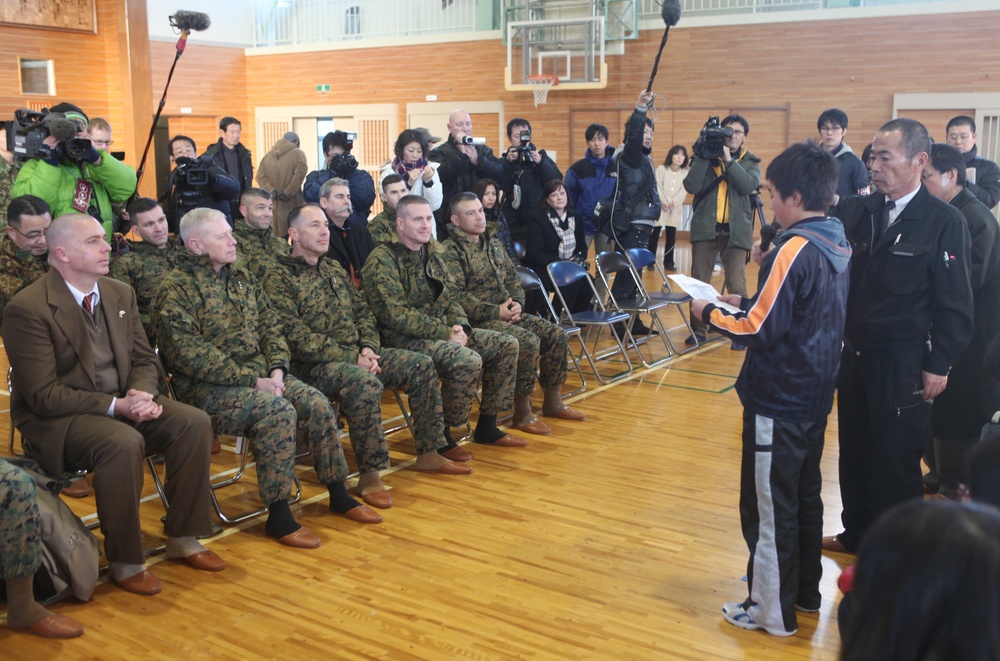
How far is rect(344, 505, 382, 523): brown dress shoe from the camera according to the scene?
13.5 ft

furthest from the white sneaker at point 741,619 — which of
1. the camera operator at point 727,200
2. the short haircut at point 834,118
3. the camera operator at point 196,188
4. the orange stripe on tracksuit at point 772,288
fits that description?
the short haircut at point 834,118

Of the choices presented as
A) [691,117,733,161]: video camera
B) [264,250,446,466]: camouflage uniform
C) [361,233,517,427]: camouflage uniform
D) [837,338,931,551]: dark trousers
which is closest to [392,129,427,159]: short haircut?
[361,233,517,427]: camouflage uniform

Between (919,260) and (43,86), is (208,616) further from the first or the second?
(43,86)

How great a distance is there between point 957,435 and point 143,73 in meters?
11.7

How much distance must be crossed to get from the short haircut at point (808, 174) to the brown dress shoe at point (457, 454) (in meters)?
2.42

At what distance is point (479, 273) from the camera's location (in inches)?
218

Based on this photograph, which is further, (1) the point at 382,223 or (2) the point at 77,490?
(1) the point at 382,223

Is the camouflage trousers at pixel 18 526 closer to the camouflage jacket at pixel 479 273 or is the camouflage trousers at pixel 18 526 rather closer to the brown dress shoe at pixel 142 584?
the brown dress shoe at pixel 142 584

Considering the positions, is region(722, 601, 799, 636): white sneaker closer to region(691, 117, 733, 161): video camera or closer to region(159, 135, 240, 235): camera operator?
region(159, 135, 240, 235): camera operator

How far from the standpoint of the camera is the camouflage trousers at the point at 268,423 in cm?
387

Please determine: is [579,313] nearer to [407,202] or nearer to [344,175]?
[407,202]

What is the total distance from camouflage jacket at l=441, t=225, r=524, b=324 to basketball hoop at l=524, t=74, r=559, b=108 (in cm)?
903

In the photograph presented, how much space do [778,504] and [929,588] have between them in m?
2.15

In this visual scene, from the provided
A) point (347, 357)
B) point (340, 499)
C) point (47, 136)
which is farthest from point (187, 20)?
point (340, 499)
